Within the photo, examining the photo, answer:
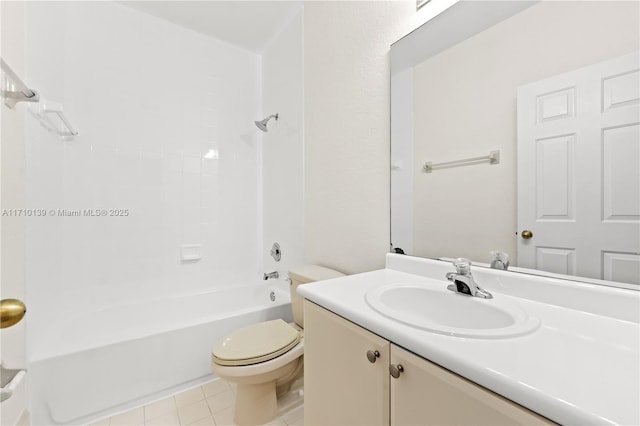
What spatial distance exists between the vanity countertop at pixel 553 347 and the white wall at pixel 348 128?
1.88ft

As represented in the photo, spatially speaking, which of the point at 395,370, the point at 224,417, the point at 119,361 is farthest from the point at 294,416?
the point at 395,370

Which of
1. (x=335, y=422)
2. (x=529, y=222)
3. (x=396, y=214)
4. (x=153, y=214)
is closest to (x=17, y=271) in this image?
(x=153, y=214)

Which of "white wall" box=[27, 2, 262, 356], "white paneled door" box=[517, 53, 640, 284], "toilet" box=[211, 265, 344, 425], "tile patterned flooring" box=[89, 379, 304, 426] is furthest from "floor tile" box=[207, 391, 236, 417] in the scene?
"white paneled door" box=[517, 53, 640, 284]

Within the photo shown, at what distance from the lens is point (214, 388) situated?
1583mm

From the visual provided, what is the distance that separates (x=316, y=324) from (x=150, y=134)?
203 cm

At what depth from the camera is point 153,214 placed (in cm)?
208

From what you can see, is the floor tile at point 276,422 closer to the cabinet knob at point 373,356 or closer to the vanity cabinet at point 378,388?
the vanity cabinet at point 378,388

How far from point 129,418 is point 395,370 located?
155cm

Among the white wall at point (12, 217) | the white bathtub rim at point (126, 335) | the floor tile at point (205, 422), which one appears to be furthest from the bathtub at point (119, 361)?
the floor tile at point (205, 422)

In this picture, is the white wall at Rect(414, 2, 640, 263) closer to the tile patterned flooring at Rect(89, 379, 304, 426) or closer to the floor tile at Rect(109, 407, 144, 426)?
the tile patterned flooring at Rect(89, 379, 304, 426)

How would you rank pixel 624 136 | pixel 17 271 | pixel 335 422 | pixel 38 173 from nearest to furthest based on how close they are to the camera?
1. pixel 624 136
2. pixel 335 422
3. pixel 17 271
4. pixel 38 173

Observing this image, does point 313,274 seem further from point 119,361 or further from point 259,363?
point 119,361

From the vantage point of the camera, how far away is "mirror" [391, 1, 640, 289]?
688mm

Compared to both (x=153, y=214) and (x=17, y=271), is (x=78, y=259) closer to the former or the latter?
(x=153, y=214)
